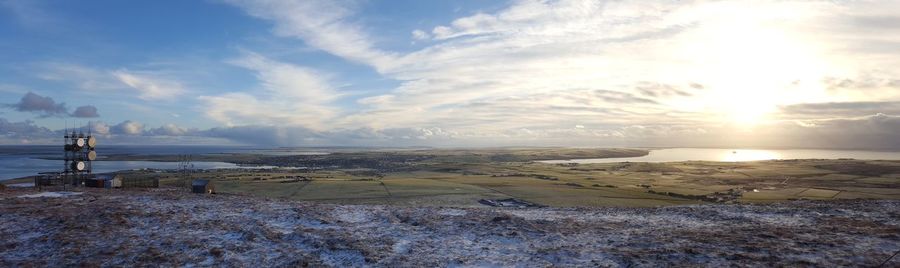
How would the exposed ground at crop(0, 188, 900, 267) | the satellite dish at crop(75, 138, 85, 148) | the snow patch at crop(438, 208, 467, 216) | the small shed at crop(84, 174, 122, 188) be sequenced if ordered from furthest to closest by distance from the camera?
the satellite dish at crop(75, 138, 85, 148)
the small shed at crop(84, 174, 122, 188)
the snow patch at crop(438, 208, 467, 216)
the exposed ground at crop(0, 188, 900, 267)

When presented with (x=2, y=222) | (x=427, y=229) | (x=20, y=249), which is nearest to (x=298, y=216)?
(x=427, y=229)

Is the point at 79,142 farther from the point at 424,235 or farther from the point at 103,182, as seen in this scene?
the point at 424,235

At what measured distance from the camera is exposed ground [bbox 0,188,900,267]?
1432cm

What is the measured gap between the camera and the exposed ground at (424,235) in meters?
14.3

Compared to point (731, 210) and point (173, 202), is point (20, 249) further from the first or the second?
point (731, 210)

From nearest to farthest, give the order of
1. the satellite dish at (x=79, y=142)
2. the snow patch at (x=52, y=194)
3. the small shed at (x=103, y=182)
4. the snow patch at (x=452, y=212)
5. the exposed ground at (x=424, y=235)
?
the exposed ground at (x=424, y=235), the snow patch at (x=452, y=212), the snow patch at (x=52, y=194), the small shed at (x=103, y=182), the satellite dish at (x=79, y=142)

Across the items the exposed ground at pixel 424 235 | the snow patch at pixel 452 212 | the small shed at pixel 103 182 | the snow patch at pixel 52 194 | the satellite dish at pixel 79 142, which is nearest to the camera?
the exposed ground at pixel 424 235

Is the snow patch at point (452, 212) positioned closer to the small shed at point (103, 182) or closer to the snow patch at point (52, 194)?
the snow patch at point (52, 194)

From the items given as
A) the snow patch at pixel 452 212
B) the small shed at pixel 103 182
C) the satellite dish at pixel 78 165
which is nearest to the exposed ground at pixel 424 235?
the snow patch at pixel 452 212

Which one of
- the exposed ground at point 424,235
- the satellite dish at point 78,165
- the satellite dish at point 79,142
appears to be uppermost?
the satellite dish at point 79,142

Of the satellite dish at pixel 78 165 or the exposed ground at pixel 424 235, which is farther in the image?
the satellite dish at pixel 78 165

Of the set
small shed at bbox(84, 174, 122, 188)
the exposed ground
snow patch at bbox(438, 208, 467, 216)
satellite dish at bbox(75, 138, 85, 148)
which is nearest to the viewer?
the exposed ground

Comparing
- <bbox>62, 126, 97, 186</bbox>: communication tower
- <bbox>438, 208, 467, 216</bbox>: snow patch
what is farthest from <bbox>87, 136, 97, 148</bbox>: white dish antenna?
<bbox>438, 208, 467, 216</bbox>: snow patch

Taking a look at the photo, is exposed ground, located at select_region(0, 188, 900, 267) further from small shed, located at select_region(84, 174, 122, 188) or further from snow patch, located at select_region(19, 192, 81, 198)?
small shed, located at select_region(84, 174, 122, 188)
